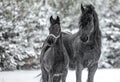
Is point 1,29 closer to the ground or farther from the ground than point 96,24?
closer to the ground

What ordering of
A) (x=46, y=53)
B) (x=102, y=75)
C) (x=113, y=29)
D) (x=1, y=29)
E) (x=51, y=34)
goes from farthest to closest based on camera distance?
(x=113, y=29)
(x=1, y=29)
(x=102, y=75)
(x=46, y=53)
(x=51, y=34)

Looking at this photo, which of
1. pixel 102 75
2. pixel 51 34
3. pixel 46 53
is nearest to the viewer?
pixel 51 34

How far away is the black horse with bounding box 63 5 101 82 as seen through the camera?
26.6ft

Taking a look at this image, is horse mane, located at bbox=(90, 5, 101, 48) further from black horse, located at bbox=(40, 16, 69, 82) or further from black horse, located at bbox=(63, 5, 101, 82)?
black horse, located at bbox=(40, 16, 69, 82)

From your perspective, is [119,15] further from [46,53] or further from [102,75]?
[46,53]

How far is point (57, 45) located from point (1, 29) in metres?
9.21

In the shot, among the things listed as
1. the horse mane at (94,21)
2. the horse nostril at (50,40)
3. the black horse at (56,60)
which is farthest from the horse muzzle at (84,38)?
the horse nostril at (50,40)

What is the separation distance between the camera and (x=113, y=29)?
Answer: 18031 mm

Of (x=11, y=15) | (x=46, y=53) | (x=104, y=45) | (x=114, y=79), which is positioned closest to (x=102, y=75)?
(x=114, y=79)

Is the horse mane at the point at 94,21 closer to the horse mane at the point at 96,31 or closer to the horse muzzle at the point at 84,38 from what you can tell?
the horse mane at the point at 96,31

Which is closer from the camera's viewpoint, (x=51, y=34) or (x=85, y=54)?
(x=51, y=34)

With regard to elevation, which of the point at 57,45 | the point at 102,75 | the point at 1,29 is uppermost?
the point at 57,45

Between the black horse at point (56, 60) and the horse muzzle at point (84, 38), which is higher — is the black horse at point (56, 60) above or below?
below

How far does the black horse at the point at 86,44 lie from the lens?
8.10 meters
